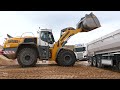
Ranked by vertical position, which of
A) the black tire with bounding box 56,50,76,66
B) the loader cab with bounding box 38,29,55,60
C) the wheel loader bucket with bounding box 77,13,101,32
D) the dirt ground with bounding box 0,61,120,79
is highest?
the wheel loader bucket with bounding box 77,13,101,32

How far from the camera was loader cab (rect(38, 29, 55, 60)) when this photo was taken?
18.8 meters

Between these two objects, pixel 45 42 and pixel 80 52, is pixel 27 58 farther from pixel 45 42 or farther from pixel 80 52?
pixel 80 52

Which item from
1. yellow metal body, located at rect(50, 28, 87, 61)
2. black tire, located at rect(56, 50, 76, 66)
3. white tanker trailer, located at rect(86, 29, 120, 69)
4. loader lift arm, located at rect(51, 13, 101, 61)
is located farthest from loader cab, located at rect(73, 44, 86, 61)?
black tire, located at rect(56, 50, 76, 66)

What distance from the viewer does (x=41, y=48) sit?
1884 cm

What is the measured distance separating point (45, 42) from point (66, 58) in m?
2.00

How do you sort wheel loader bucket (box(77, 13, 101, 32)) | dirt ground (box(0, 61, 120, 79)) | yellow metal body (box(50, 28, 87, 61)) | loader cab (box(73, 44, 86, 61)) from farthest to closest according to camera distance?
loader cab (box(73, 44, 86, 61)), yellow metal body (box(50, 28, 87, 61)), wheel loader bucket (box(77, 13, 101, 32)), dirt ground (box(0, 61, 120, 79))

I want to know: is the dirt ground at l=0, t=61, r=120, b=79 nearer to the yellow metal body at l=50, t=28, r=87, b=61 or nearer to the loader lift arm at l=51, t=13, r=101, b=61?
the yellow metal body at l=50, t=28, r=87, b=61

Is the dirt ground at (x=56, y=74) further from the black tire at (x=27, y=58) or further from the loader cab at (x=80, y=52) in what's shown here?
the loader cab at (x=80, y=52)

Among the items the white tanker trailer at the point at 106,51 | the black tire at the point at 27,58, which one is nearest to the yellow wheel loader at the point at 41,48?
the black tire at the point at 27,58

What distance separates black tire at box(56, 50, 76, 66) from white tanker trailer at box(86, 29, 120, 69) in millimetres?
2291

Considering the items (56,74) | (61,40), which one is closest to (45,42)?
(61,40)

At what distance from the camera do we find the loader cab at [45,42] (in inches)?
739
